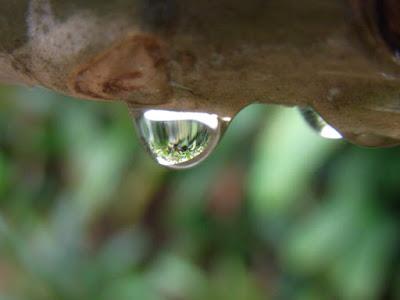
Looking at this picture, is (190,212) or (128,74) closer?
(128,74)

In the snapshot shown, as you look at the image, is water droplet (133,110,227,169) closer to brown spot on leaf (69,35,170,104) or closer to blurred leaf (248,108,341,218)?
brown spot on leaf (69,35,170,104)

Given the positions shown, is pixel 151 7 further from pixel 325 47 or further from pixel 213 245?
pixel 213 245

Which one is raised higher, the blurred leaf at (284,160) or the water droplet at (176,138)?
the blurred leaf at (284,160)

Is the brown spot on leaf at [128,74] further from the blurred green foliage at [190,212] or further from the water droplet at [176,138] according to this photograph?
the blurred green foliage at [190,212]

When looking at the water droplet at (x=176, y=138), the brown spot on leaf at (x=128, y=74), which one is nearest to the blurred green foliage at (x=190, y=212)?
the water droplet at (x=176, y=138)

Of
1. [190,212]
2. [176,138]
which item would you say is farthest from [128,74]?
[190,212]

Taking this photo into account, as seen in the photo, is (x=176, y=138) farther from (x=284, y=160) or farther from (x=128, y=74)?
(x=284, y=160)
